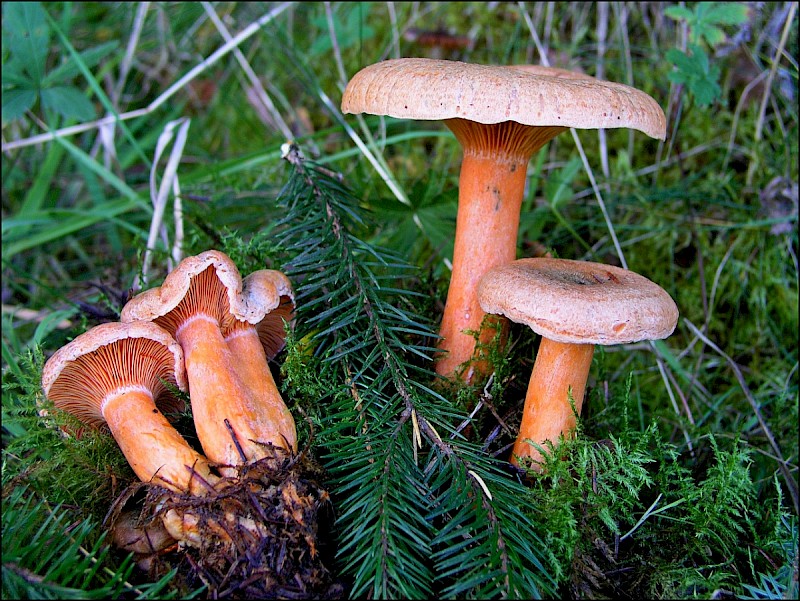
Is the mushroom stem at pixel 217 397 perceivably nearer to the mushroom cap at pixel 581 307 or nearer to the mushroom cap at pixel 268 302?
the mushroom cap at pixel 268 302

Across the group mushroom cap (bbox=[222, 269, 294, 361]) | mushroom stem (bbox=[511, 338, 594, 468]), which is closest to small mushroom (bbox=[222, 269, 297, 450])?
mushroom cap (bbox=[222, 269, 294, 361])

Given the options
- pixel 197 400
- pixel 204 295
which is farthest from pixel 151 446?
pixel 204 295

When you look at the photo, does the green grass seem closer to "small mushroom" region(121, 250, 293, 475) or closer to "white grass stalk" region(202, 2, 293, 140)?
"white grass stalk" region(202, 2, 293, 140)

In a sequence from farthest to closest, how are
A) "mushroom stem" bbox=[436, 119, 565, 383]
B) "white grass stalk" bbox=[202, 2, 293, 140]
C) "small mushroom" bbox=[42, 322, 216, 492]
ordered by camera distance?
1. "white grass stalk" bbox=[202, 2, 293, 140]
2. "mushroom stem" bbox=[436, 119, 565, 383]
3. "small mushroom" bbox=[42, 322, 216, 492]

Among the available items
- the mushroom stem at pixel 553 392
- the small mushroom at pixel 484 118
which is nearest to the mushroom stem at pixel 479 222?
the small mushroom at pixel 484 118

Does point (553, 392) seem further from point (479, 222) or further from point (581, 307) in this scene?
point (479, 222)

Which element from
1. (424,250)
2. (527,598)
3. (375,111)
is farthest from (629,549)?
(424,250)

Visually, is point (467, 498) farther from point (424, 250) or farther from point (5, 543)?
point (424, 250)
